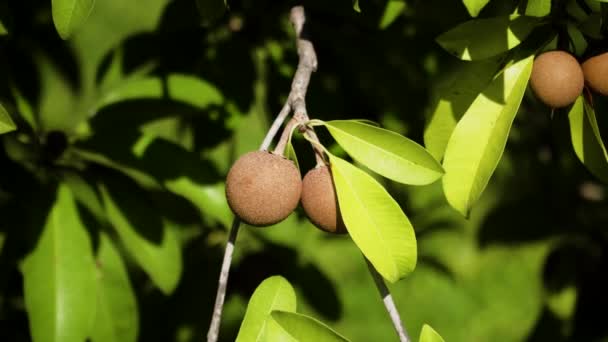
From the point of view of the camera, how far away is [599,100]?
153 cm

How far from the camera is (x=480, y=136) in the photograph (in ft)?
3.34

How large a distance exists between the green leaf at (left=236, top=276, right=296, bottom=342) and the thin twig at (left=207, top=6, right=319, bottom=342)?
0.04m

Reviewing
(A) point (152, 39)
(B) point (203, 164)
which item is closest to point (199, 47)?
(A) point (152, 39)

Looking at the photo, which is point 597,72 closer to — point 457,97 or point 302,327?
point 457,97

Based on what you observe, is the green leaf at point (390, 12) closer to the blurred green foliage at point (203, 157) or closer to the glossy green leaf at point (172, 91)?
the blurred green foliage at point (203, 157)

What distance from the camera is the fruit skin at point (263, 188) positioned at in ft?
2.88

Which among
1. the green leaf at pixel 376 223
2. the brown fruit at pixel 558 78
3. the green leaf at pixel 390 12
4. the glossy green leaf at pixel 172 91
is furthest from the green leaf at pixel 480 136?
the glossy green leaf at pixel 172 91

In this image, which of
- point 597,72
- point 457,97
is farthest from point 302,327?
point 597,72

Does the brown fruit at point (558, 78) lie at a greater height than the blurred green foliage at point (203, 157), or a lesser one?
greater

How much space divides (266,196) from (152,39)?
69cm

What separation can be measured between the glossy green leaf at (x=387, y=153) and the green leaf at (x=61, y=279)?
600 mm

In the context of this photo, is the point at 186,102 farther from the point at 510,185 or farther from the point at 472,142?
the point at 510,185

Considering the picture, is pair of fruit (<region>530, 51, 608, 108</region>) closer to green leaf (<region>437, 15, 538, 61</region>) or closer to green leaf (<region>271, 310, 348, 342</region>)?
green leaf (<region>437, 15, 538, 61</region>)

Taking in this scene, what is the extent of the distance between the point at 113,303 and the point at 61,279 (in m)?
0.16
